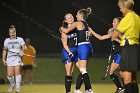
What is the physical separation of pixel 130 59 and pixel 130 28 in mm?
491

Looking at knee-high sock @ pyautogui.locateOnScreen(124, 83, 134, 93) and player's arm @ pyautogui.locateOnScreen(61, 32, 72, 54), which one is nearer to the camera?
knee-high sock @ pyautogui.locateOnScreen(124, 83, 134, 93)

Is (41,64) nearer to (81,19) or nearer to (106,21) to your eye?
(106,21)

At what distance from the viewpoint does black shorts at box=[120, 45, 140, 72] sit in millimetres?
7641

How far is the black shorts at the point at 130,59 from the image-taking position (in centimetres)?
764

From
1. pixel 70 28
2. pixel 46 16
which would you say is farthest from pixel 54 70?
pixel 70 28

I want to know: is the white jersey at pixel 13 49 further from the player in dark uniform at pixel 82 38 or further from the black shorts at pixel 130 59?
the black shorts at pixel 130 59

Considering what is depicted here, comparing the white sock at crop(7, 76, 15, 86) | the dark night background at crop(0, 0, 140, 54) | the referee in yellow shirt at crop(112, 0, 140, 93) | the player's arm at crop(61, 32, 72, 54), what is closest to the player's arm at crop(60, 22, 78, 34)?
the player's arm at crop(61, 32, 72, 54)

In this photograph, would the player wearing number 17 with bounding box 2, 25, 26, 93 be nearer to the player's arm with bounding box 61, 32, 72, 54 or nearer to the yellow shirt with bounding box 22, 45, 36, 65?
the player's arm with bounding box 61, 32, 72, 54

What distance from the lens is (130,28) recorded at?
24.9 feet

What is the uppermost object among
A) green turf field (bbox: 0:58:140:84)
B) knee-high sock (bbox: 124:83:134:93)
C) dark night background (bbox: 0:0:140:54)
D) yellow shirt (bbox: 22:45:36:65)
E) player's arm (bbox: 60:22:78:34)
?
dark night background (bbox: 0:0:140:54)

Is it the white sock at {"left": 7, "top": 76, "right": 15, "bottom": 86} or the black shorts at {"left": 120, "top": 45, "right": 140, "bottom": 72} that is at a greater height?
the black shorts at {"left": 120, "top": 45, "right": 140, "bottom": 72}

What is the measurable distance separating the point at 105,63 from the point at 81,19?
1054 centimetres

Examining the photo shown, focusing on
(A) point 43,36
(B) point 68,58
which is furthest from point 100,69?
(B) point 68,58

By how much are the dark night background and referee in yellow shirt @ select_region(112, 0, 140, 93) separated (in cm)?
1533
